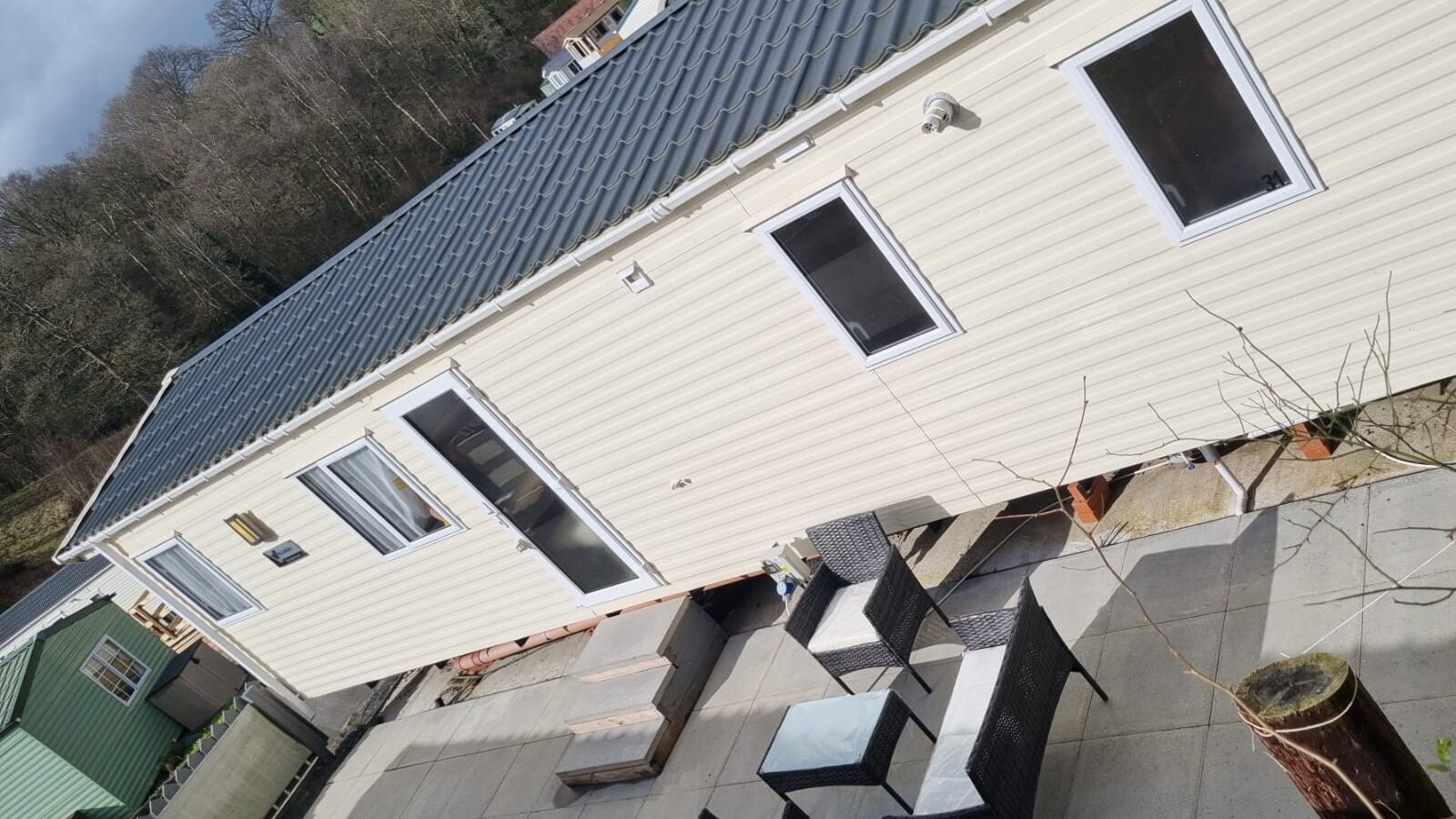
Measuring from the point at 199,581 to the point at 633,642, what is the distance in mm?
5496

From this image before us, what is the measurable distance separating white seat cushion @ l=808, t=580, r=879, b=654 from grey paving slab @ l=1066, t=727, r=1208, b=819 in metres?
1.50

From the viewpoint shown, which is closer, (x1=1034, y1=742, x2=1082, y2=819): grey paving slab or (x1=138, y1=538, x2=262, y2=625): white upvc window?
(x1=1034, y1=742, x2=1082, y2=819): grey paving slab

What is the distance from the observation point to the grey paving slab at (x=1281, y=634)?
512 centimetres

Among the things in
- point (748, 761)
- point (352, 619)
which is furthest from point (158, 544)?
point (748, 761)

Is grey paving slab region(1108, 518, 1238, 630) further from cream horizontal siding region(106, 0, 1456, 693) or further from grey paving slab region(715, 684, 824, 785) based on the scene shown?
grey paving slab region(715, 684, 824, 785)

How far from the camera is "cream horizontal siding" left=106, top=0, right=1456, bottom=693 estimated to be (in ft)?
16.6

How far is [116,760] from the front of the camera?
531 inches

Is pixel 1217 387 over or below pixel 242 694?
below

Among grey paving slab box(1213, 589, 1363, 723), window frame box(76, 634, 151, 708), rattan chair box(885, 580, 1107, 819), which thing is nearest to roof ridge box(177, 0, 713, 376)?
window frame box(76, 634, 151, 708)

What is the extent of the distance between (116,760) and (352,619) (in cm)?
530

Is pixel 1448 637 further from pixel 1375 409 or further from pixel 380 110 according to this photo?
pixel 380 110

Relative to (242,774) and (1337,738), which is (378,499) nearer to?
(242,774)

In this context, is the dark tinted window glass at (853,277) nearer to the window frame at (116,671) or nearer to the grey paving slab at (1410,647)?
the grey paving slab at (1410,647)

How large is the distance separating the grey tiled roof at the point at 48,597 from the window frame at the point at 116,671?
215 inches
